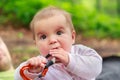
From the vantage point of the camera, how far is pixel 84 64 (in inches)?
57.5

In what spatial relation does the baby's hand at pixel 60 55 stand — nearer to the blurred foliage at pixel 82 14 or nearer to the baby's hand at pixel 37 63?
the baby's hand at pixel 37 63

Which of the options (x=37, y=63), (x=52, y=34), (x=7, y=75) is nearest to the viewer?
(x=37, y=63)

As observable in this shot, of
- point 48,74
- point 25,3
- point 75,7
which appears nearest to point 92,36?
point 75,7

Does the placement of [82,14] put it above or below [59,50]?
below

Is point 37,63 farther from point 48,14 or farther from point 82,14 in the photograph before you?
point 82,14

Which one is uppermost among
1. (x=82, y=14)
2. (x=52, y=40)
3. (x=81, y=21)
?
(x=52, y=40)

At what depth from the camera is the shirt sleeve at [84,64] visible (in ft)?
4.67

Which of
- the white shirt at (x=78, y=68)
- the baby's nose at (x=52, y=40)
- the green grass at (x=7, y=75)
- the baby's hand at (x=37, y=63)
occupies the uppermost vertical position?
the baby's nose at (x=52, y=40)

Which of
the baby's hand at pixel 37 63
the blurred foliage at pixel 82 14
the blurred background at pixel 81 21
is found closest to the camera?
the baby's hand at pixel 37 63

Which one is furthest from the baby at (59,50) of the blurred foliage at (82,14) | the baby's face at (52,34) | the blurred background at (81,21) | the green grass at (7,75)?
the blurred foliage at (82,14)

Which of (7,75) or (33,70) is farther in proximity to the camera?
(7,75)

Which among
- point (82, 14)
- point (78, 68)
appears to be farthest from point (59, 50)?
point (82, 14)

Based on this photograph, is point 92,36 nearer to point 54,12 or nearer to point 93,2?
point 93,2

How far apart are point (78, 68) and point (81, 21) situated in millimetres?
5673
